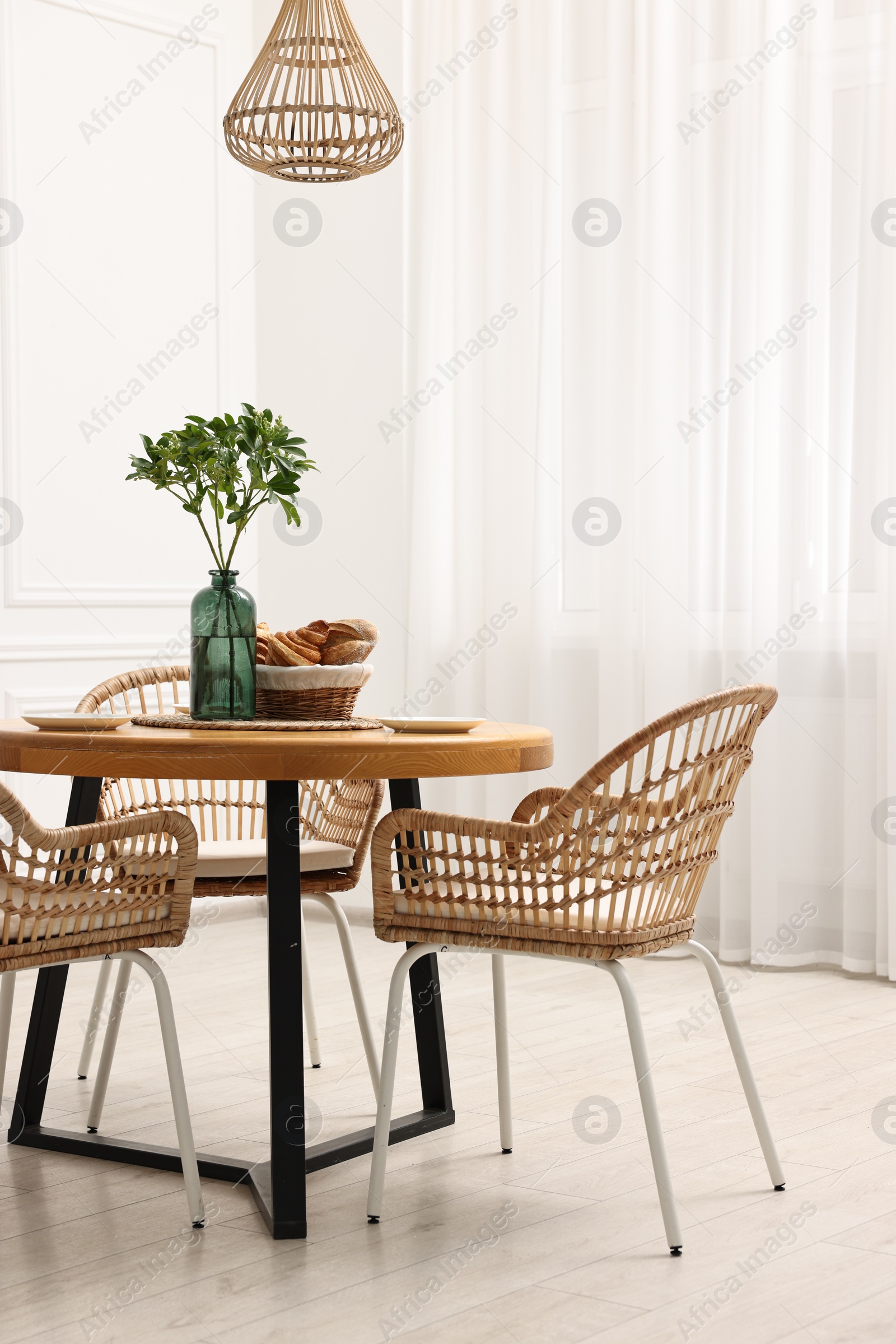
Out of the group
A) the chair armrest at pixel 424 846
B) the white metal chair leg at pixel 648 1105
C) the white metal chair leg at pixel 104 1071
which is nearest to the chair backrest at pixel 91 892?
the chair armrest at pixel 424 846

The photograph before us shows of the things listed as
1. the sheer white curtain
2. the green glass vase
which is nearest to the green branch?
the green glass vase

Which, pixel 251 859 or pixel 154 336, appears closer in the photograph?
pixel 251 859

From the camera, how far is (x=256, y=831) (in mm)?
3039

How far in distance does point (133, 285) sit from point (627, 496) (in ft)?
5.35

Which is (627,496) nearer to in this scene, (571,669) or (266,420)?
(571,669)

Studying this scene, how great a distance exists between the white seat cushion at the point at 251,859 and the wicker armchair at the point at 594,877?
0.38m

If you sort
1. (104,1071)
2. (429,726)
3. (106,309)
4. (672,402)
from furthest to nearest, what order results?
(106,309)
(672,402)
(104,1071)
(429,726)

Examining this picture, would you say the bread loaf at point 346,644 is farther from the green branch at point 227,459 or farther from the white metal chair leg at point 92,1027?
the white metal chair leg at point 92,1027

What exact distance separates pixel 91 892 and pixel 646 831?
73 cm

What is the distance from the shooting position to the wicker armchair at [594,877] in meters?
1.97

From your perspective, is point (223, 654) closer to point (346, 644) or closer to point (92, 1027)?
point (346, 644)

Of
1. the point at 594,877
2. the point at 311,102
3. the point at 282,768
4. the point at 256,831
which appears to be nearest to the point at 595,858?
the point at 594,877

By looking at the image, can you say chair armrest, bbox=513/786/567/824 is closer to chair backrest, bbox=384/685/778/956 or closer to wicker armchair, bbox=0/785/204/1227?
chair backrest, bbox=384/685/778/956

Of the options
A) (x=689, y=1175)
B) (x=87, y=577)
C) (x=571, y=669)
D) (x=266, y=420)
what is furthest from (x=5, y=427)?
(x=689, y=1175)
